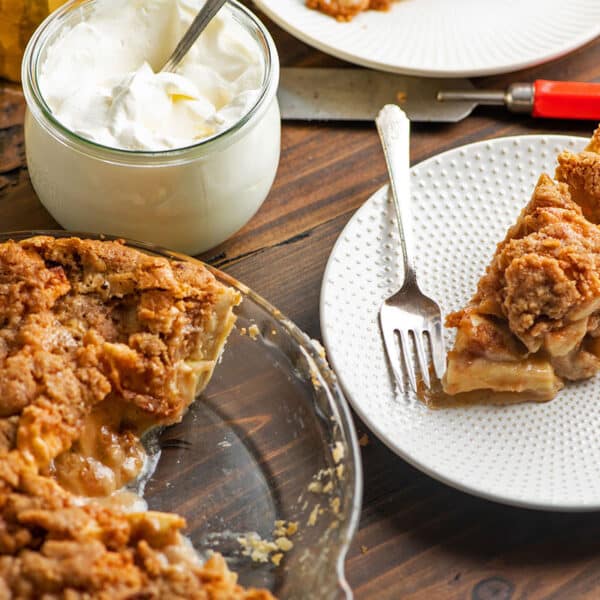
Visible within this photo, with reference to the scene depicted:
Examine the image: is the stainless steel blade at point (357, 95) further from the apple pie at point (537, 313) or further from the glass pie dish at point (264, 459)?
the glass pie dish at point (264, 459)

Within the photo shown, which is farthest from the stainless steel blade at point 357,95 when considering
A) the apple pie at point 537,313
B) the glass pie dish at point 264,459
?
the glass pie dish at point 264,459

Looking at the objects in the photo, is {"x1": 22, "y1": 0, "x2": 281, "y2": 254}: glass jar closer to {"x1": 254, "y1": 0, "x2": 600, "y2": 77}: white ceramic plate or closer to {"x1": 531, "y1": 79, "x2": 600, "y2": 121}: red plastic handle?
{"x1": 254, "y1": 0, "x2": 600, "y2": 77}: white ceramic plate

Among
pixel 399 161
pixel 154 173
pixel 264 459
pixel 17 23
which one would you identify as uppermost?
pixel 17 23

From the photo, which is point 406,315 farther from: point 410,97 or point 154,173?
point 410,97

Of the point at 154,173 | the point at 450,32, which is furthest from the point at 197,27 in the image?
the point at 450,32

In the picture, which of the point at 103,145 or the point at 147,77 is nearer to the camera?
the point at 103,145

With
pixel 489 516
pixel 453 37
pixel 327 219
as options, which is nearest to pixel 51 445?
pixel 489 516
